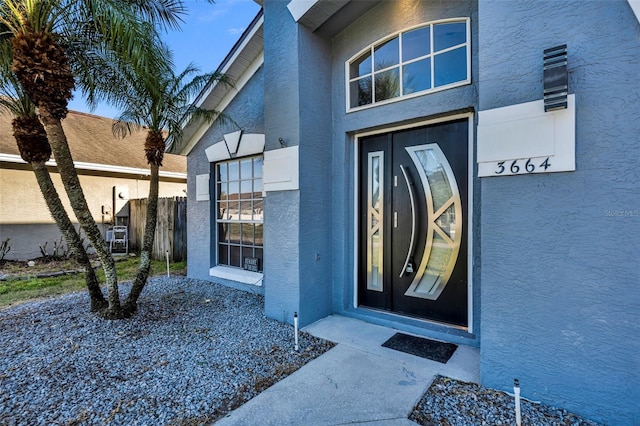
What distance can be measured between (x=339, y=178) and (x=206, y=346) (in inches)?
113

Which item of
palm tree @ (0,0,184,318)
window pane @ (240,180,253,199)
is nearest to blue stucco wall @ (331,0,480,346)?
window pane @ (240,180,253,199)

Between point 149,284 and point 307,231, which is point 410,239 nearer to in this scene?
point 307,231

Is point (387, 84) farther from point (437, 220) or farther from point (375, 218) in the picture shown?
point (437, 220)

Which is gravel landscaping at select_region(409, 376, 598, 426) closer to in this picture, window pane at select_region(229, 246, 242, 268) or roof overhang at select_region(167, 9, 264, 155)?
window pane at select_region(229, 246, 242, 268)

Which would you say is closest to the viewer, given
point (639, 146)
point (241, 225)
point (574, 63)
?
point (639, 146)

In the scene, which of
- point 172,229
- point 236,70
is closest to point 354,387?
point 236,70

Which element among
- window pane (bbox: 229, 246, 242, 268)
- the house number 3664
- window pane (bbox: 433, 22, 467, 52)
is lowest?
window pane (bbox: 229, 246, 242, 268)

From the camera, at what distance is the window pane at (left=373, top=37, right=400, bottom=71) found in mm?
4227

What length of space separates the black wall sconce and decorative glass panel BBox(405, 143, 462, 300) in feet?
4.83

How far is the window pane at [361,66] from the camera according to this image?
451cm

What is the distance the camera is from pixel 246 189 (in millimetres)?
6246

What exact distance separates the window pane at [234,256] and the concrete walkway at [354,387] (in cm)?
331

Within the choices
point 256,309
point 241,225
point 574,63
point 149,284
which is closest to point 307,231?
point 256,309

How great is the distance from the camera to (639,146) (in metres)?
2.25
